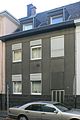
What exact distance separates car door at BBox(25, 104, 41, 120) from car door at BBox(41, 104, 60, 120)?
0.92 ft

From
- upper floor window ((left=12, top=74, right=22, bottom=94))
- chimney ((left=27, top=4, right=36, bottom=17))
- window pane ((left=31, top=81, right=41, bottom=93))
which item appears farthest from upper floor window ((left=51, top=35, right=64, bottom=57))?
chimney ((left=27, top=4, right=36, bottom=17))

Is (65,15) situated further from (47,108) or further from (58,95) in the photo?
(47,108)

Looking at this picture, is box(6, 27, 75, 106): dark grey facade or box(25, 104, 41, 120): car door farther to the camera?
box(6, 27, 75, 106): dark grey facade

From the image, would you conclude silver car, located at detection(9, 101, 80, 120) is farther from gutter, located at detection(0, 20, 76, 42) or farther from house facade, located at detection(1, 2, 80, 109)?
gutter, located at detection(0, 20, 76, 42)

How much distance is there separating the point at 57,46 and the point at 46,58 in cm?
158

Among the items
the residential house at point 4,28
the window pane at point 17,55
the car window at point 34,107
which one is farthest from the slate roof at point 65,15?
the car window at point 34,107

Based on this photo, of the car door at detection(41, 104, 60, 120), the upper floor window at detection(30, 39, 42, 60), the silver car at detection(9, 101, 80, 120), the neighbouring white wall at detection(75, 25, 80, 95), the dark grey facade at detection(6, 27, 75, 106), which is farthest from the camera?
the upper floor window at detection(30, 39, 42, 60)

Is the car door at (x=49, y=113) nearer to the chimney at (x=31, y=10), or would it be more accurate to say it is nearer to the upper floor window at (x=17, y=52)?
the upper floor window at (x=17, y=52)

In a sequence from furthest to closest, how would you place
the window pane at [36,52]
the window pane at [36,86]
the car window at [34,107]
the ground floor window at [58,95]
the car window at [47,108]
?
1. the window pane at [36,52]
2. the window pane at [36,86]
3. the ground floor window at [58,95]
4. the car window at [34,107]
5. the car window at [47,108]

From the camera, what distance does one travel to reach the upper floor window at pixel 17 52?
26.2 metres

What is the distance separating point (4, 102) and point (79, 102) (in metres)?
8.67

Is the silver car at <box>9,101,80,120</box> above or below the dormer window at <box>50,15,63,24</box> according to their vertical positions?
below

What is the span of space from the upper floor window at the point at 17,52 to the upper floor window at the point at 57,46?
13.1 ft

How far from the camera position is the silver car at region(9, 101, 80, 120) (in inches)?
567
